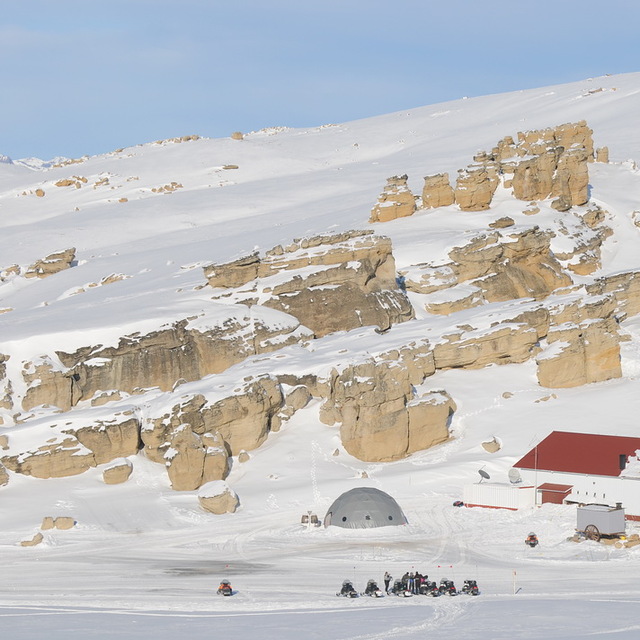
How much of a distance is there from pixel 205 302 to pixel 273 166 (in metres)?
67.3

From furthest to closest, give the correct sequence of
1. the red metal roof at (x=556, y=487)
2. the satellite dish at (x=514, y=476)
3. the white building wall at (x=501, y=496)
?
the satellite dish at (x=514, y=476) → the red metal roof at (x=556, y=487) → the white building wall at (x=501, y=496)

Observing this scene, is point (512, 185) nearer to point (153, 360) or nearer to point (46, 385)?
point (153, 360)

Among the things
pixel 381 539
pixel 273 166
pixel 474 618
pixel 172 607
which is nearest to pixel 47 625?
pixel 172 607

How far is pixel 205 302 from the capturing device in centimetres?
7350

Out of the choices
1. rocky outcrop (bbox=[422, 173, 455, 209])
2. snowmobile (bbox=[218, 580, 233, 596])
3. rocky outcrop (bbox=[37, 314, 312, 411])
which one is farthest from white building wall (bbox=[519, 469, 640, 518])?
rocky outcrop (bbox=[422, 173, 455, 209])

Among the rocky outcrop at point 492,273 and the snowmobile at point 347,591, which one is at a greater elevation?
the rocky outcrop at point 492,273

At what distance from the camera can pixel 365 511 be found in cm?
5256

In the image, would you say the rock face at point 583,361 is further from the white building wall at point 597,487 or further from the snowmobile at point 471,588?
the snowmobile at point 471,588

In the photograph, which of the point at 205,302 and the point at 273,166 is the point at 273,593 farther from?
the point at 273,166

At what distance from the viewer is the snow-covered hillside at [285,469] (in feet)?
124

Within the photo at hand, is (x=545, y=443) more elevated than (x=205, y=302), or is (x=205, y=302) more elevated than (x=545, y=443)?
(x=205, y=302)

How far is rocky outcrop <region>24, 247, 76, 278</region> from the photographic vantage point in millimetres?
93375

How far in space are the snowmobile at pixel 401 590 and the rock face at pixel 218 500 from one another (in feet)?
55.1

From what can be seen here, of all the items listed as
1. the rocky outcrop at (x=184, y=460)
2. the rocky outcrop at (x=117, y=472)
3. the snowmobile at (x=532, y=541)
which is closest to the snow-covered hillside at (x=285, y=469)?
the rocky outcrop at (x=117, y=472)
